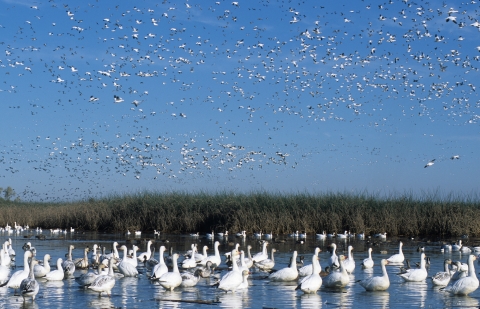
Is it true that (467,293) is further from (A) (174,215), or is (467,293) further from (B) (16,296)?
(A) (174,215)

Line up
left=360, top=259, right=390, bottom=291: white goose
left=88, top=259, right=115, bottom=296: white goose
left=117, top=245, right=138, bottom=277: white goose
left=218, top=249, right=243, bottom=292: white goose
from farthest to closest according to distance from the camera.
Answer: left=117, top=245, right=138, bottom=277: white goose
left=360, top=259, right=390, bottom=291: white goose
left=218, top=249, right=243, bottom=292: white goose
left=88, top=259, right=115, bottom=296: white goose

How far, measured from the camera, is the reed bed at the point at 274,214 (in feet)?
128

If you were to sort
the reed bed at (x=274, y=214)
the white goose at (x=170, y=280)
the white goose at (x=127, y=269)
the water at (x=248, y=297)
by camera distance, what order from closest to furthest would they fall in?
the water at (x=248, y=297), the white goose at (x=170, y=280), the white goose at (x=127, y=269), the reed bed at (x=274, y=214)

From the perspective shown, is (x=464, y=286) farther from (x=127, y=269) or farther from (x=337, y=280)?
(x=127, y=269)

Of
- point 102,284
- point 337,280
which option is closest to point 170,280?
point 102,284

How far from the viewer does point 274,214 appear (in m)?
41.2

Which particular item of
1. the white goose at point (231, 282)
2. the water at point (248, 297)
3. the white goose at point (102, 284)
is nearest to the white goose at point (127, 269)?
the water at point (248, 297)

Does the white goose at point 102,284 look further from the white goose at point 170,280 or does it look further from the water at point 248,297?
the white goose at point 170,280

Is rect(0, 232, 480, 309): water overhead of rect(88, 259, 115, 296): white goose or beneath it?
beneath

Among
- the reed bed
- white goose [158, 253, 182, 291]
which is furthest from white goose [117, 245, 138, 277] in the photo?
the reed bed

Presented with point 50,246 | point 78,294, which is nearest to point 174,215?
point 50,246

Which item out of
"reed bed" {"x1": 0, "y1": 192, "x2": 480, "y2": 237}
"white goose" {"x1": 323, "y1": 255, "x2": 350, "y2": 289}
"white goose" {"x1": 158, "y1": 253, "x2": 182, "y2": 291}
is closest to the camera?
"white goose" {"x1": 158, "y1": 253, "x2": 182, "y2": 291}

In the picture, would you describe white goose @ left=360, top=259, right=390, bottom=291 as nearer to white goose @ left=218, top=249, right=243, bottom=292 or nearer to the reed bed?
white goose @ left=218, top=249, right=243, bottom=292

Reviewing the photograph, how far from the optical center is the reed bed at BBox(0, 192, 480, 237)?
128ft
